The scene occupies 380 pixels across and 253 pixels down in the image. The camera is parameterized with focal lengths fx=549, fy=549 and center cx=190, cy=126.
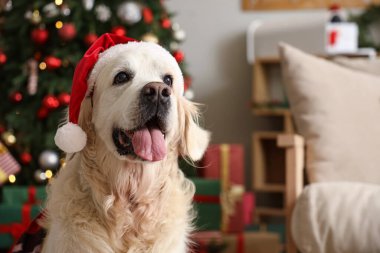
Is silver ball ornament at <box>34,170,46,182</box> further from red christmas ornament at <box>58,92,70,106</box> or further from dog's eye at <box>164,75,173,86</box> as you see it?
dog's eye at <box>164,75,173,86</box>

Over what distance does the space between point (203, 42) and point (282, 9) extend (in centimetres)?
56

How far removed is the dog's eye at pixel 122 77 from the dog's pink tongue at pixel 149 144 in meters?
0.14

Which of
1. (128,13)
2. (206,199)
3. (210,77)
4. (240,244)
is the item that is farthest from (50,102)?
(210,77)

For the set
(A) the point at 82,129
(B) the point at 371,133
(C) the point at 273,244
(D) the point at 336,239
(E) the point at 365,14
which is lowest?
(C) the point at 273,244

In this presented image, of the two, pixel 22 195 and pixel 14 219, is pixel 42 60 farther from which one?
pixel 14 219

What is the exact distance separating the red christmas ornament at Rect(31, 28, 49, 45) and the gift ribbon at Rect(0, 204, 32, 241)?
815mm

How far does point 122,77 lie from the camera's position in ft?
4.39

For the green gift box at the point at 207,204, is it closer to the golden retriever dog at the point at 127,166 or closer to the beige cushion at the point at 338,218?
the beige cushion at the point at 338,218

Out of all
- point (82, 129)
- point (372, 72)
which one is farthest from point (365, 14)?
point (82, 129)

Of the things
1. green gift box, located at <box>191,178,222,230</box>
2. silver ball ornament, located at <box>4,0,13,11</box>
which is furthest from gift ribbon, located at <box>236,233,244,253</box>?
silver ball ornament, located at <box>4,0,13,11</box>

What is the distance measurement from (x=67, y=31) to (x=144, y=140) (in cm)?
147

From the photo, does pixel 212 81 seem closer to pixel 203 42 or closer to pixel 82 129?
pixel 203 42

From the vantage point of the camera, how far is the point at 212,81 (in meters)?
3.67

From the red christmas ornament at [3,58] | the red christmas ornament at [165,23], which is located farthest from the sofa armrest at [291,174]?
the red christmas ornament at [3,58]
